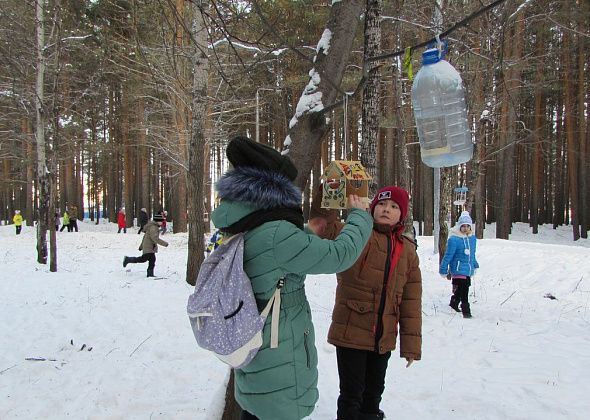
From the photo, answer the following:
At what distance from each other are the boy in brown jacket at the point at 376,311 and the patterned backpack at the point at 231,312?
89cm

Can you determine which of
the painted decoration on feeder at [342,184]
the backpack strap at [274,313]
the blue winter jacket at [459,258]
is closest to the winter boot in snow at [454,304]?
the blue winter jacket at [459,258]

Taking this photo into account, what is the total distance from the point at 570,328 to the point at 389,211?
4.77 metres

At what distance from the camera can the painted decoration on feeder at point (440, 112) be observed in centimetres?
228

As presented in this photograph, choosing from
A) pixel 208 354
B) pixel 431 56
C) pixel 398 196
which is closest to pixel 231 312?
pixel 398 196

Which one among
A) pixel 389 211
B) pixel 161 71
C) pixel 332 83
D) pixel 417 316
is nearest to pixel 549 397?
pixel 417 316

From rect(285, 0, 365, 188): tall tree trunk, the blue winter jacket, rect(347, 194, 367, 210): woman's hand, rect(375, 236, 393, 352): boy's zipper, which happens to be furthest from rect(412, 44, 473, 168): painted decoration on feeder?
the blue winter jacket

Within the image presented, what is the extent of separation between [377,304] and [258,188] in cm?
123

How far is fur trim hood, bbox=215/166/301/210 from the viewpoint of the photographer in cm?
168

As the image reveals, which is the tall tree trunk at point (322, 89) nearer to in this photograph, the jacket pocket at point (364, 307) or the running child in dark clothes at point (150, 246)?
the jacket pocket at point (364, 307)

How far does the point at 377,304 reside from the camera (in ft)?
8.18

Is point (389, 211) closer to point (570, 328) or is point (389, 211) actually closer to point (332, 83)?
point (332, 83)

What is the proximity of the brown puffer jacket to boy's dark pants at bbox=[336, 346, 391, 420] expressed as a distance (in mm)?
95

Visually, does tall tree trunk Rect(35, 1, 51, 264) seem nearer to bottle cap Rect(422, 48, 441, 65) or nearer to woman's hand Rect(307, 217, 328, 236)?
woman's hand Rect(307, 217, 328, 236)

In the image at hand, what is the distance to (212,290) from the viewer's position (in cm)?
171
